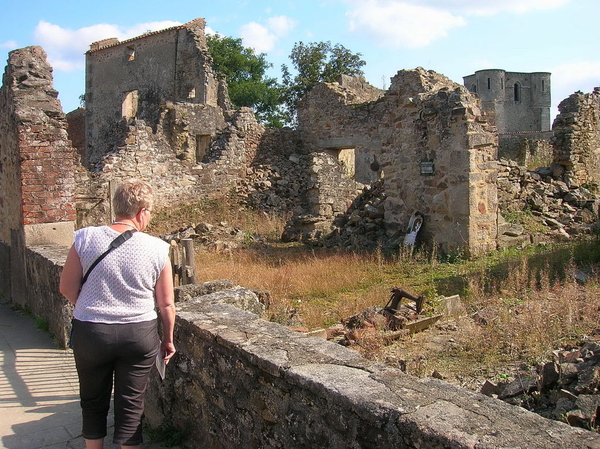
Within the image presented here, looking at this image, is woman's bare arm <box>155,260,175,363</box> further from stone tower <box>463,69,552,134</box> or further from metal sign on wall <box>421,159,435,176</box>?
stone tower <box>463,69,552,134</box>

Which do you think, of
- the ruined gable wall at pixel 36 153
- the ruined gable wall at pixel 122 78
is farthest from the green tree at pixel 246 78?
the ruined gable wall at pixel 36 153

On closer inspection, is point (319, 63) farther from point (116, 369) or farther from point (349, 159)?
point (116, 369)

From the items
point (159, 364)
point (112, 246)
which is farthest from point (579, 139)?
point (112, 246)

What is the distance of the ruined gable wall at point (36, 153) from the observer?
23.1 ft

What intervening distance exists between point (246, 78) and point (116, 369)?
131ft

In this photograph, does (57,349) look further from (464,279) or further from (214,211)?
(214,211)

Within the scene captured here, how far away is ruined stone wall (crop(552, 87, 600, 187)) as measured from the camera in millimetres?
14352

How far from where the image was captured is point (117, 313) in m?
2.97

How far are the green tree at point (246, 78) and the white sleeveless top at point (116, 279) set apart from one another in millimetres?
36858

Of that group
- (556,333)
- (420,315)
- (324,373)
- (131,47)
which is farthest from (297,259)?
(131,47)

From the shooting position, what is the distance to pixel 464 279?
26.7ft

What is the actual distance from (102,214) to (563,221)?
10.6 m

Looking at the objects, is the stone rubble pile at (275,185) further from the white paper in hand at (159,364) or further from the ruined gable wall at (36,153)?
the white paper in hand at (159,364)

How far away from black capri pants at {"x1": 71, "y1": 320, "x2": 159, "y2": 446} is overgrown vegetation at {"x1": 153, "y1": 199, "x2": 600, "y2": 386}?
2.08m
